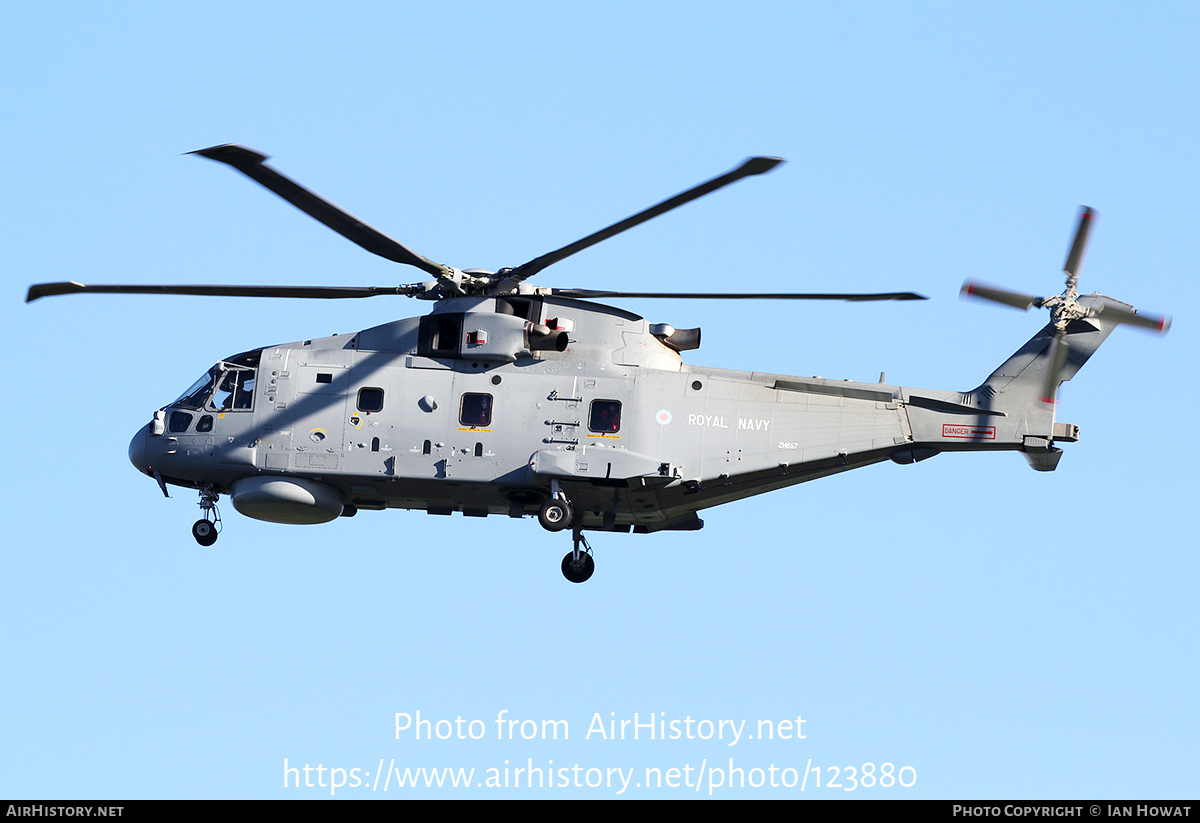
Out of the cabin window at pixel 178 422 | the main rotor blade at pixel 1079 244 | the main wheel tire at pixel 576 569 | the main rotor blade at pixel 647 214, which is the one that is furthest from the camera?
the cabin window at pixel 178 422

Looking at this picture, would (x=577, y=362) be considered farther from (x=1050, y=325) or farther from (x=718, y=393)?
(x=1050, y=325)

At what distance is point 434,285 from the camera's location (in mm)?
29109

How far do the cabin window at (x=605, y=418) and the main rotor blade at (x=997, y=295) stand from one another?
5951 millimetres

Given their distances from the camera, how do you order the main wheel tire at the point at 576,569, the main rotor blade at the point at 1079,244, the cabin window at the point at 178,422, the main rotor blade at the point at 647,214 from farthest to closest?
1. the cabin window at the point at 178,422
2. the main wheel tire at the point at 576,569
3. the main rotor blade at the point at 1079,244
4. the main rotor blade at the point at 647,214

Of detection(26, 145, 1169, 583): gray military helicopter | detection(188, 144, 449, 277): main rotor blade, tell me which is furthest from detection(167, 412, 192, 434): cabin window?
detection(188, 144, 449, 277): main rotor blade

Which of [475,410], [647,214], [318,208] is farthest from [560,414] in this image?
[318,208]

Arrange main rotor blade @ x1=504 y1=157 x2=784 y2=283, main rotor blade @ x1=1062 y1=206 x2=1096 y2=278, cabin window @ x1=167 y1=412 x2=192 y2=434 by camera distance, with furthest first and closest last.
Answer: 1. cabin window @ x1=167 y1=412 x2=192 y2=434
2. main rotor blade @ x1=1062 y1=206 x2=1096 y2=278
3. main rotor blade @ x1=504 y1=157 x2=784 y2=283

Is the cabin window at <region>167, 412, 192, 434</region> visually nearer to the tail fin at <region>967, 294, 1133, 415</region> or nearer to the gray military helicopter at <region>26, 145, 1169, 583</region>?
the gray military helicopter at <region>26, 145, 1169, 583</region>

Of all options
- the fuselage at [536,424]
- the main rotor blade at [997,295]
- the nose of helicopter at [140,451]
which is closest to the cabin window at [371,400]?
the fuselage at [536,424]

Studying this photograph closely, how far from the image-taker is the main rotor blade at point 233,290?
28906 mm

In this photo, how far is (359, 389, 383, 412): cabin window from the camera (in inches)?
1140

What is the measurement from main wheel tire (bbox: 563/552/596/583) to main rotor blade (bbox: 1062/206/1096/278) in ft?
30.9

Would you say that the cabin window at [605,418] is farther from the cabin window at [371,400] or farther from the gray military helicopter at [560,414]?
the cabin window at [371,400]
